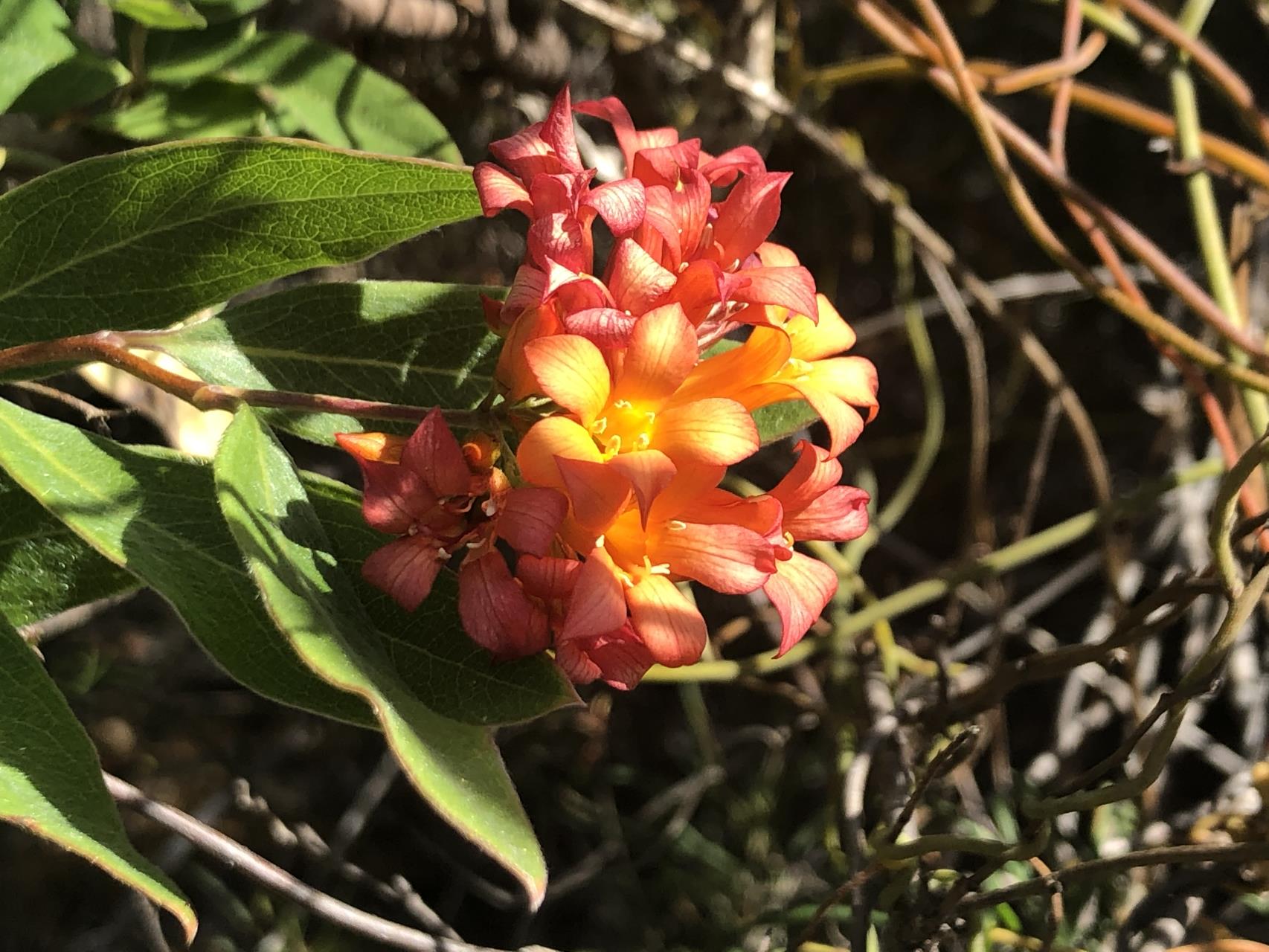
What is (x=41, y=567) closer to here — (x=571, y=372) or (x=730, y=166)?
(x=571, y=372)

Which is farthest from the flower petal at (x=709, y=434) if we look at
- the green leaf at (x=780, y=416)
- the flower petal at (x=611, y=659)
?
the green leaf at (x=780, y=416)

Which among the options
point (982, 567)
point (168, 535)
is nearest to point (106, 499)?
point (168, 535)

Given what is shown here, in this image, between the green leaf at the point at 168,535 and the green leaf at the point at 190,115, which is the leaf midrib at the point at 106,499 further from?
the green leaf at the point at 190,115

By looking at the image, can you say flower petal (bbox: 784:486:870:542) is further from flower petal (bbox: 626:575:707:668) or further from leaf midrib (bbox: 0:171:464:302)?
leaf midrib (bbox: 0:171:464:302)

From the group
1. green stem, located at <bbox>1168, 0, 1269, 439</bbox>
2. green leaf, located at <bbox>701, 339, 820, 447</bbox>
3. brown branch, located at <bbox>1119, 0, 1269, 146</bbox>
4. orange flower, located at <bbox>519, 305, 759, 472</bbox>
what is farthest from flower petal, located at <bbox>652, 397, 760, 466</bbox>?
brown branch, located at <bbox>1119, 0, 1269, 146</bbox>

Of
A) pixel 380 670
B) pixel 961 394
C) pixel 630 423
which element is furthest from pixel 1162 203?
pixel 380 670

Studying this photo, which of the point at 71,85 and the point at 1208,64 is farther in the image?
the point at 1208,64
